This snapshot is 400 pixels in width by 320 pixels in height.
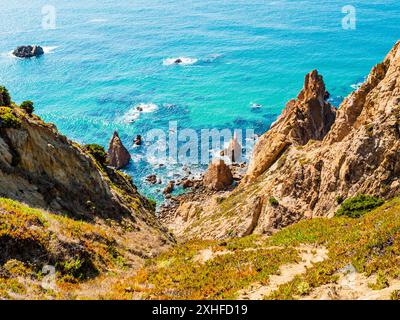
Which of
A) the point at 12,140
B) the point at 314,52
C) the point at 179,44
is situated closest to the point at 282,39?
the point at 314,52

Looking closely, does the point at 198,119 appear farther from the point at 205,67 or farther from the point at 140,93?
the point at 205,67

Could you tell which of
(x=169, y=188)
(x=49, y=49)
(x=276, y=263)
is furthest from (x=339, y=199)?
(x=49, y=49)

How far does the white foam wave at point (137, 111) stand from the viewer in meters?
112

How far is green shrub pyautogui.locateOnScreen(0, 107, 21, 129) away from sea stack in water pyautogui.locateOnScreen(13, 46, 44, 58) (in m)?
140

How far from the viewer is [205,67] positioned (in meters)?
150

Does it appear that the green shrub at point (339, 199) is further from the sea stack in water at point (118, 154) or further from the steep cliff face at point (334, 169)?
the sea stack in water at point (118, 154)

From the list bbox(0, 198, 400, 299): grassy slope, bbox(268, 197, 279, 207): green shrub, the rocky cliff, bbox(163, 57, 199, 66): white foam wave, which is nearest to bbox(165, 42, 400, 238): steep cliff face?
bbox(268, 197, 279, 207): green shrub

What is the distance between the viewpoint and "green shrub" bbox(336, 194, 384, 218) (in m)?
33.0

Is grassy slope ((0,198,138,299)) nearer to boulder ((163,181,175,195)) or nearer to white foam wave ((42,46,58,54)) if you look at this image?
boulder ((163,181,175,195))

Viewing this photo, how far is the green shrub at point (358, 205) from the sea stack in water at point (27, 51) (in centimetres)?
15526

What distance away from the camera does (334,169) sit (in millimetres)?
40062

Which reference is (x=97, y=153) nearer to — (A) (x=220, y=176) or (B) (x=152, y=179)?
(A) (x=220, y=176)

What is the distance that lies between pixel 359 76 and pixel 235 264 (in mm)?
125528

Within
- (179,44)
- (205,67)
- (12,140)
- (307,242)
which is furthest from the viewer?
(179,44)
